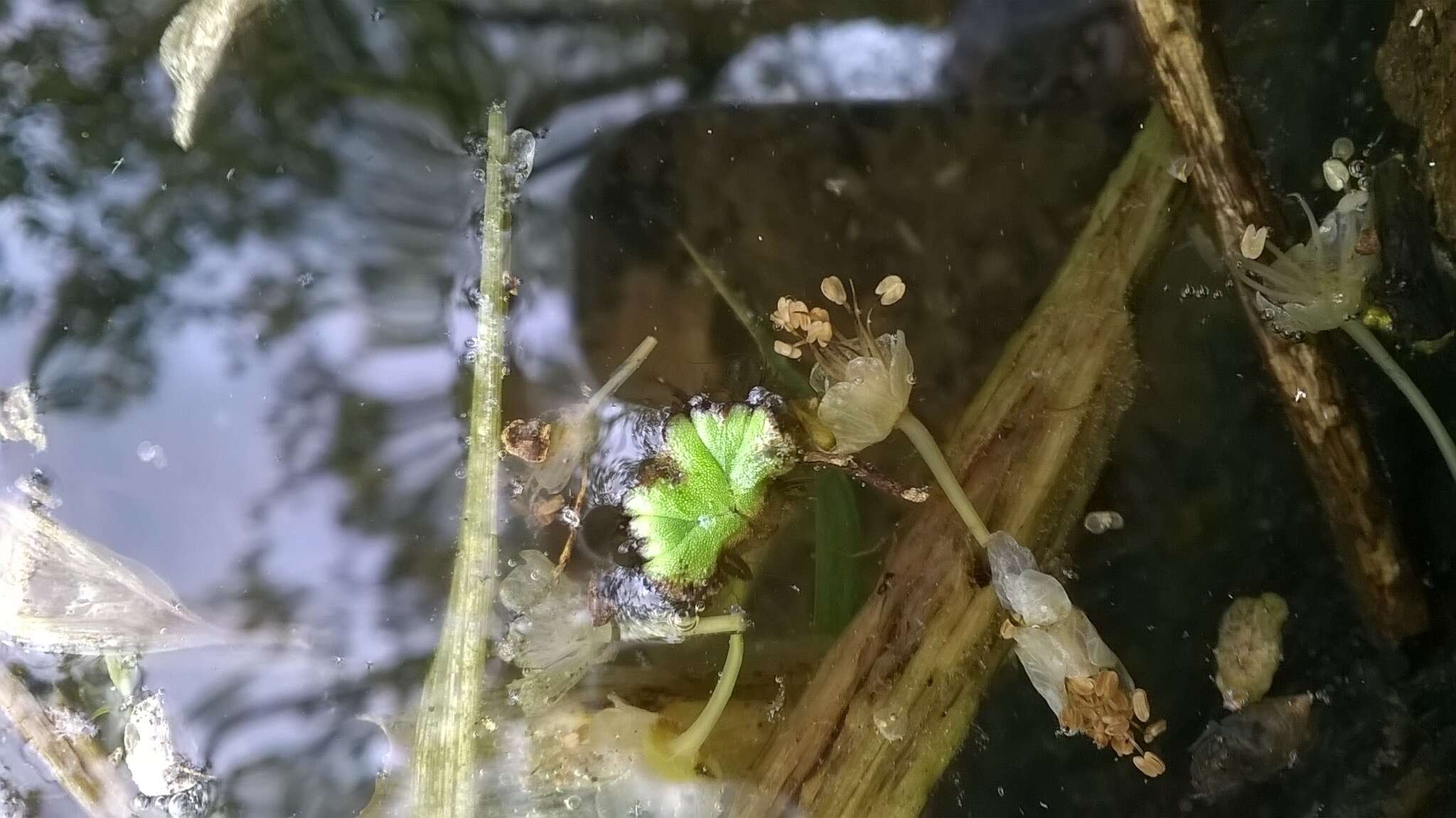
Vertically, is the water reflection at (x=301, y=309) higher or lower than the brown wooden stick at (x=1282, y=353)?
higher

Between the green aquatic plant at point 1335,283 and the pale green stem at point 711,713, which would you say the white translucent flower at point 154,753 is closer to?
the pale green stem at point 711,713

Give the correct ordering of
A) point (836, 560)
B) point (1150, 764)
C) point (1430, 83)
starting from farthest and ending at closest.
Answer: point (836, 560) < point (1150, 764) < point (1430, 83)

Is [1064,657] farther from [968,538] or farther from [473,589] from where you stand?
[473,589]

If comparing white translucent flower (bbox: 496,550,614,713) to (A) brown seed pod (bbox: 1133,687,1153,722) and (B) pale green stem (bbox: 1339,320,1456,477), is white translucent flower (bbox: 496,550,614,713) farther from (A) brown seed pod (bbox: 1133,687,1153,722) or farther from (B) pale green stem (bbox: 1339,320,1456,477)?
(B) pale green stem (bbox: 1339,320,1456,477)

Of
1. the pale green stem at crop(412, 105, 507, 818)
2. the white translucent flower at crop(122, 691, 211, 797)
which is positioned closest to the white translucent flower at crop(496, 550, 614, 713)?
the pale green stem at crop(412, 105, 507, 818)

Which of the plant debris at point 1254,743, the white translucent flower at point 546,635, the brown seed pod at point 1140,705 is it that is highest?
the white translucent flower at point 546,635

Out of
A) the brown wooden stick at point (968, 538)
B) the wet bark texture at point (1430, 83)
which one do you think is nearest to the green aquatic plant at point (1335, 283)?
the wet bark texture at point (1430, 83)

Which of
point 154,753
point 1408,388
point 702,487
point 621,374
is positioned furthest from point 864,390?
point 154,753
